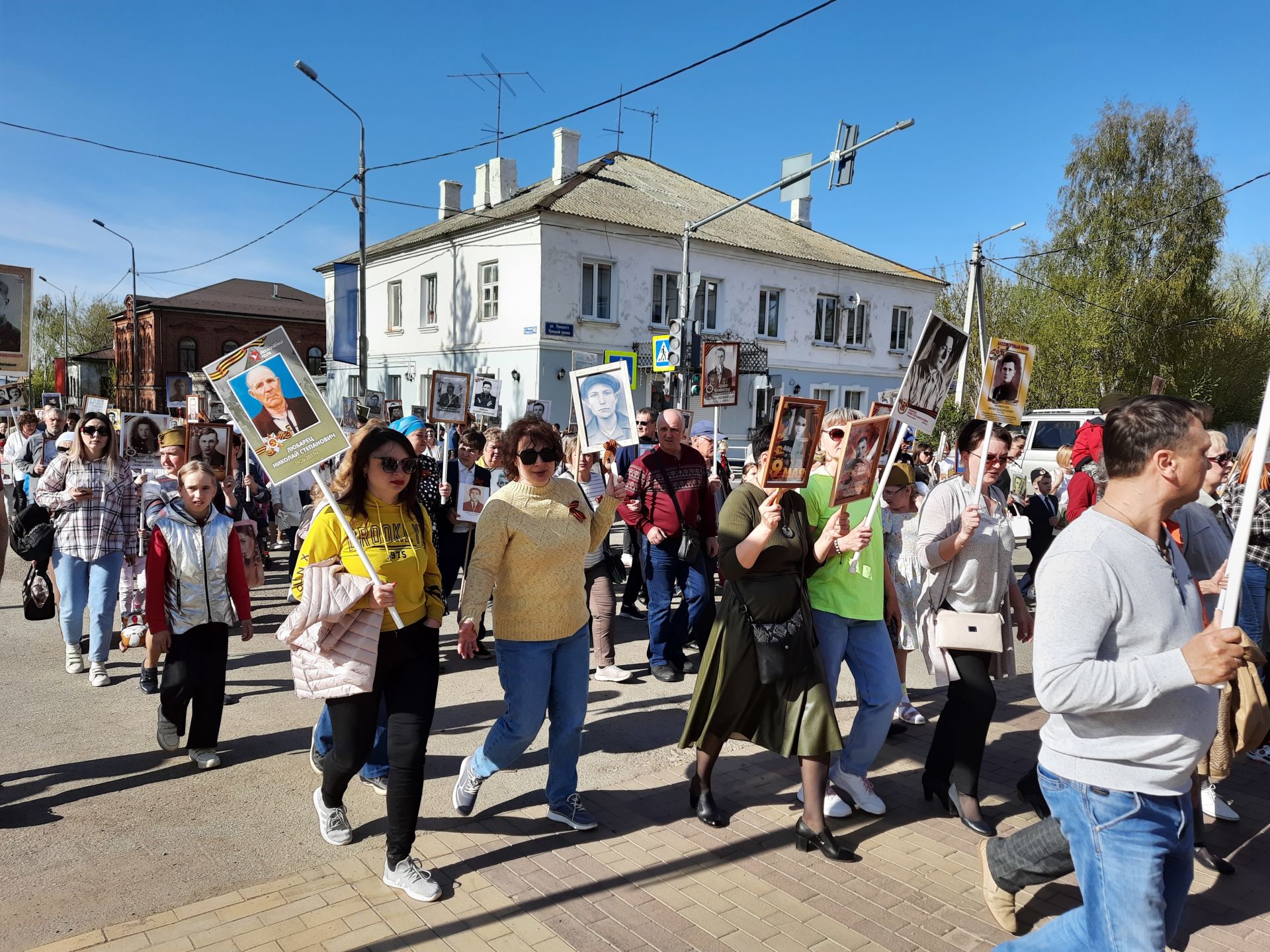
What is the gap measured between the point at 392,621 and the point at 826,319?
99.0 ft

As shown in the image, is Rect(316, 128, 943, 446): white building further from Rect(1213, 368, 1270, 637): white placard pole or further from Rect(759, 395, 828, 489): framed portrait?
Rect(1213, 368, 1270, 637): white placard pole

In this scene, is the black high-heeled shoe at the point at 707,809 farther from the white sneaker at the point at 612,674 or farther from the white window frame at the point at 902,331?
the white window frame at the point at 902,331

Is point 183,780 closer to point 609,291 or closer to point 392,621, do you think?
point 392,621

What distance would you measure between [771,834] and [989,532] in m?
1.81

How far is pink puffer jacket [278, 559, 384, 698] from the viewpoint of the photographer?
3.63m

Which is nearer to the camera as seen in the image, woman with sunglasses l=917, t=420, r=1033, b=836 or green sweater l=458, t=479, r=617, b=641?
green sweater l=458, t=479, r=617, b=641

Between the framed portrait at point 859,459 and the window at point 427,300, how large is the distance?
27.8 m

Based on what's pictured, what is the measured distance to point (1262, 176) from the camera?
501 inches

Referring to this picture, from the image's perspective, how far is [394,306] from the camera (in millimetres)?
32531

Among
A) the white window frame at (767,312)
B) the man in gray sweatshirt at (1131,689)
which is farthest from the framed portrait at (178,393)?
the man in gray sweatshirt at (1131,689)

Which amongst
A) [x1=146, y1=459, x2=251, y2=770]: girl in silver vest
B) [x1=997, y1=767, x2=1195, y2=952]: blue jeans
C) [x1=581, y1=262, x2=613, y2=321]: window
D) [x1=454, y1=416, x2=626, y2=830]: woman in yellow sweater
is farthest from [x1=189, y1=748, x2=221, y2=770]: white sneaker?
[x1=581, y1=262, x2=613, y2=321]: window

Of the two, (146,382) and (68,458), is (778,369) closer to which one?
(68,458)

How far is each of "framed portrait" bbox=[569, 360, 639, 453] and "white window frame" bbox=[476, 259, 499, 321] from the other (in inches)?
855

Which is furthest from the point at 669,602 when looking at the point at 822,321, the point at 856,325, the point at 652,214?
the point at 856,325
